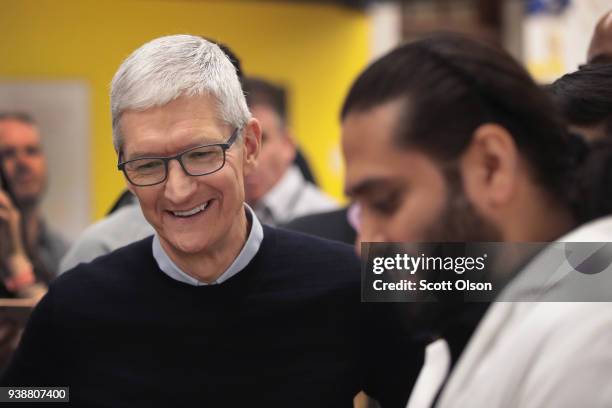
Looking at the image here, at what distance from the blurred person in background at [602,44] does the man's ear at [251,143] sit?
2.52 ft

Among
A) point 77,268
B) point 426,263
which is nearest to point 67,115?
point 77,268

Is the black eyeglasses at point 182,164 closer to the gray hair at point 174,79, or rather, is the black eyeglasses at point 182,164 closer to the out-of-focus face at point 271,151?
the gray hair at point 174,79

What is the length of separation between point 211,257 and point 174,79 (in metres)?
0.37

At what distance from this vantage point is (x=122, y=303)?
6.99 ft

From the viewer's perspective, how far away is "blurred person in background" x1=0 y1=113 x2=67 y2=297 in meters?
3.08

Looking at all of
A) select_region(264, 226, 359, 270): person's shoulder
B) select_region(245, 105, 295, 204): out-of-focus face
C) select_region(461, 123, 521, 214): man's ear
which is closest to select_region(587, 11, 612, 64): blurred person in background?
select_region(264, 226, 359, 270): person's shoulder

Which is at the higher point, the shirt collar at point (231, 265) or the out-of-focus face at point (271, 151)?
the shirt collar at point (231, 265)

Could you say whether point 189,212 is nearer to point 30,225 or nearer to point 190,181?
point 190,181

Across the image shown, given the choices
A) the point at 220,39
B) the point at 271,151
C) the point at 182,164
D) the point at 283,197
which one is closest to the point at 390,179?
the point at 182,164

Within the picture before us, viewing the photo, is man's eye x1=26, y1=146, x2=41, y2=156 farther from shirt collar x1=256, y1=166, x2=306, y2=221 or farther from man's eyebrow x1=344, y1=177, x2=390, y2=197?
man's eyebrow x1=344, y1=177, x2=390, y2=197

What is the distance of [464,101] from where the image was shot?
1.48 m

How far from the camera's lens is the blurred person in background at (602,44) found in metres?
2.27

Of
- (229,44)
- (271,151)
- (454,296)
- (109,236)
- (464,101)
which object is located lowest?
(229,44)

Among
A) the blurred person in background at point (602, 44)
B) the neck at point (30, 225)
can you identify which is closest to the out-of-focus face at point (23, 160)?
the neck at point (30, 225)
